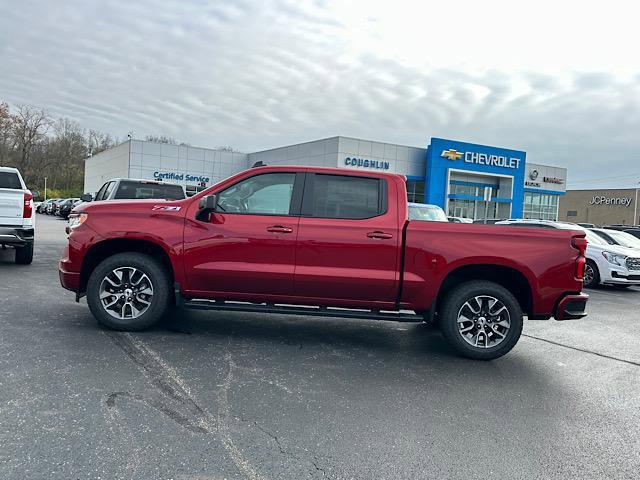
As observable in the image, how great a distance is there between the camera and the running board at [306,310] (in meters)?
5.59

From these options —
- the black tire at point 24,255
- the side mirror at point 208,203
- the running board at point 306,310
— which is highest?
the side mirror at point 208,203

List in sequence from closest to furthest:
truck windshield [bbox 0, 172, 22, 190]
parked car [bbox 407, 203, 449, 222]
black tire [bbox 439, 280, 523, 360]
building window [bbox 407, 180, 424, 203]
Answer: black tire [bbox 439, 280, 523, 360] → truck windshield [bbox 0, 172, 22, 190] → parked car [bbox 407, 203, 449, 222] → building window [bbox 407, 180, 424, 203]

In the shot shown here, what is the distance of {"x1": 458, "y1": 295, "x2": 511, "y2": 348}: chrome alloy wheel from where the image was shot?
5594 millimetres

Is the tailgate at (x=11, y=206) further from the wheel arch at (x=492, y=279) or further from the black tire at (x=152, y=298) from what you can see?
the wheel arch at (x=492, y=279)

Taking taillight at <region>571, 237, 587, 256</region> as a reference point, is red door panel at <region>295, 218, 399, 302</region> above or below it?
below

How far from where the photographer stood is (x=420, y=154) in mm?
41094

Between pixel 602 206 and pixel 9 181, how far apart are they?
84.3 metres

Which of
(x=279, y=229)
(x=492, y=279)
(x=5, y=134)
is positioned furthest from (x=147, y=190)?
(x=5, y=134)

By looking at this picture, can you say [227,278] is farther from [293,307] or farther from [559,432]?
[559,432]

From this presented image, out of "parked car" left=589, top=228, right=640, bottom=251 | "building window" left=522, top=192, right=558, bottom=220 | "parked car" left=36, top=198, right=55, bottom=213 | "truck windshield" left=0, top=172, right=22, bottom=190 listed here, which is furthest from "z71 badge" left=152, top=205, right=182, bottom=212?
"building window" left=522, top=192, right=558, bottom=220

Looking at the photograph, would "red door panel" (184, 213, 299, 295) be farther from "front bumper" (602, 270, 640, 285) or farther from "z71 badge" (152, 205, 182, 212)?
"front bumper" (602, 270, 640, 285)

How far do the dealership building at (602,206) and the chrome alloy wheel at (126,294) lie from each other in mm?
79842

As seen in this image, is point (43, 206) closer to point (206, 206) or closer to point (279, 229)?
point (206, 206)

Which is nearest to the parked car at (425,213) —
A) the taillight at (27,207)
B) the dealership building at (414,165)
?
the taillight at (27,207)
